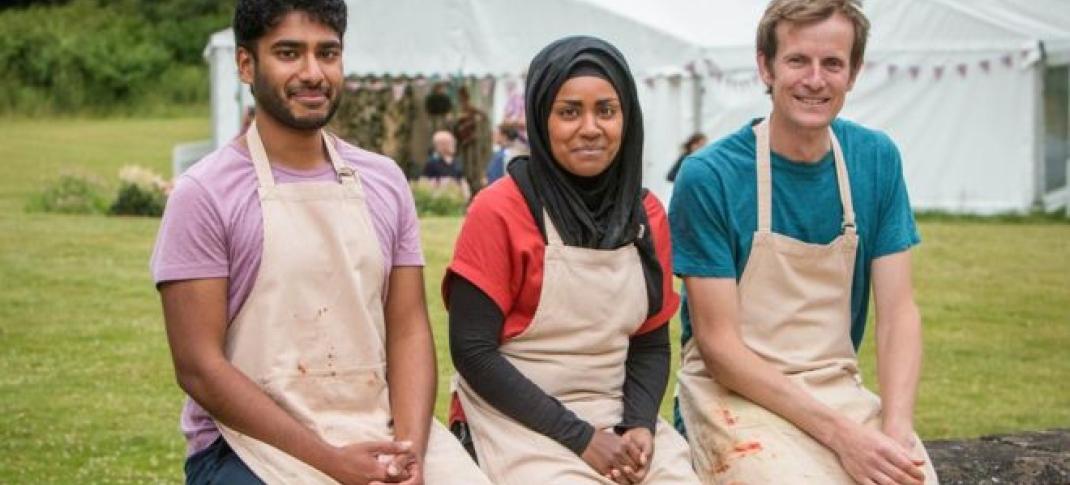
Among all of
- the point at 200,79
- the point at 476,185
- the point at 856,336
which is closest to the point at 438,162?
the point at 476,185

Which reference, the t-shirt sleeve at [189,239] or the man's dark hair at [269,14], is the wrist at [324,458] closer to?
the t-shirt sleeve at [189,239]

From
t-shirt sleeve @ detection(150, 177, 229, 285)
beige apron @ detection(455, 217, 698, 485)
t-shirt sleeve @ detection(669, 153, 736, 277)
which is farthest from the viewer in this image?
t-shirt sleeve @ detection(669, 153, 736, 277)

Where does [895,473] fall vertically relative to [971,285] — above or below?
above

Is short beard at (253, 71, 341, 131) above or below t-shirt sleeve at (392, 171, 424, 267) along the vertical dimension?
above

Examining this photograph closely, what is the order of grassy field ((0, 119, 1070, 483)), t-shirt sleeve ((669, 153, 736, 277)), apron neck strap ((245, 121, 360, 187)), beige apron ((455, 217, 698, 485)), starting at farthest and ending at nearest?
1. grassy field ((0, 119, 1070, 483))
2. t-shirt sleeve ((669, 153, 736, 277))
3. beige apron ((455, 217, 698, 485))
4. apron neck strap ((245, 121, 360, 187))

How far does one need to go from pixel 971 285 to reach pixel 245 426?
10.4 meters

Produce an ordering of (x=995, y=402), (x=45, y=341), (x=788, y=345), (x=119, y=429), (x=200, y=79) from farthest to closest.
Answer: (x=200, y=79) → (x=45, y=341) → (x=995, y=402) → (x=119, y=429) → (x=788, y=345)

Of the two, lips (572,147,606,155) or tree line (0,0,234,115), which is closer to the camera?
lips (572,147,606,155)

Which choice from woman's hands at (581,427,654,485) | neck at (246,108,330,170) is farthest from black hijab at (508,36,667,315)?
neck at (246,108,330,170)

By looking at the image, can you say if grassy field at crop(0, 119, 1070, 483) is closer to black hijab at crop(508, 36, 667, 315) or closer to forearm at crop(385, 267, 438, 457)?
forearm at crop(385, 267, 438, 457)

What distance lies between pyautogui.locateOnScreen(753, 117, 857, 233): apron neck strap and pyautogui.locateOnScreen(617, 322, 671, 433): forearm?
370 millimetres

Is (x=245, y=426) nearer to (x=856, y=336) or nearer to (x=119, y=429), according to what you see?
(x=856, y=336)

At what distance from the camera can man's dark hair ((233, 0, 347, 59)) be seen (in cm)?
336

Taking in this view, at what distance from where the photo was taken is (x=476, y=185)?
67.4ft
